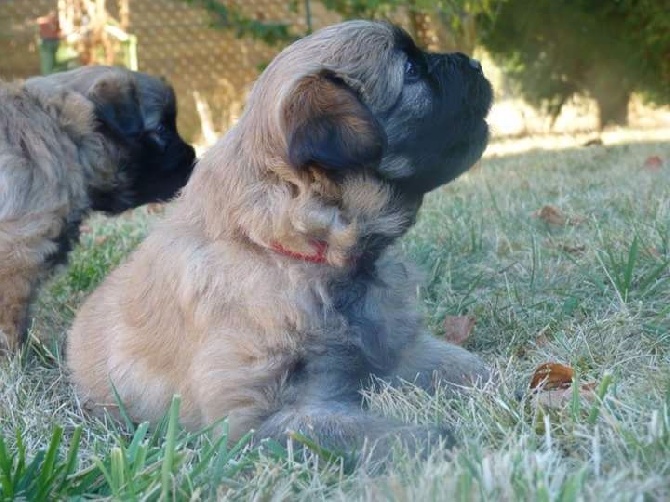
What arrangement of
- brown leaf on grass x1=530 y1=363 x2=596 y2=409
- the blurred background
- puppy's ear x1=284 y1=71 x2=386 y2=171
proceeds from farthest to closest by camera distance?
1. the blurred background
2. puppy's ear x1=284 y1=71 x2=386 y2=171
3. brown leaf on grass x1=530 y1=363 x2=596 y2=409

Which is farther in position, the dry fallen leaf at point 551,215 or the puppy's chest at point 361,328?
the dry fallen leaf at point 551,215

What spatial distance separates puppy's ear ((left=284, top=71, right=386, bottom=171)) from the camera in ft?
8.73

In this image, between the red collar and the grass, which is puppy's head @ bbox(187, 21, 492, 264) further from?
the grass

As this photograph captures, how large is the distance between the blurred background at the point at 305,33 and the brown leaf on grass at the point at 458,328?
21.1ft

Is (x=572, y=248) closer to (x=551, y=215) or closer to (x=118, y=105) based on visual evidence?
(x=551, y=215)

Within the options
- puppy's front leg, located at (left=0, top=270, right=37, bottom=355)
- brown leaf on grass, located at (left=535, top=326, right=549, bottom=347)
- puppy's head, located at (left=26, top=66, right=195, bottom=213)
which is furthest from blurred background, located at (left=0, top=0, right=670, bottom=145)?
brown leaf on grass, located at (left=535, top=326, right=549, bottom=347)

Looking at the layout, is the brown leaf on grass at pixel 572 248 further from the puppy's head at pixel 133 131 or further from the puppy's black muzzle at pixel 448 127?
the puppy's head at pixel 133 131

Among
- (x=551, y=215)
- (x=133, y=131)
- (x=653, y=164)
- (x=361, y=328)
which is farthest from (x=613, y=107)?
(x=361, y=328)

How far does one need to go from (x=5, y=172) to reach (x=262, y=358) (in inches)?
74.3

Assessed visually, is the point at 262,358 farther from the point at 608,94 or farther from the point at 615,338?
the point at 608,94

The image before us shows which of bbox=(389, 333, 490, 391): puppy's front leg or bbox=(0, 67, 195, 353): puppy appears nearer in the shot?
bbox=(389, 333, 490, 391): puppy's front leg

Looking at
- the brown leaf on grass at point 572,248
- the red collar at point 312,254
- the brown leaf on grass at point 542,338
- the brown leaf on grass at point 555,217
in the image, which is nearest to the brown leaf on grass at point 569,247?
the brown leaf on grass at point 572,248

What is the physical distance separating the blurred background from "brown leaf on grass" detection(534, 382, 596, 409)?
24.7ft

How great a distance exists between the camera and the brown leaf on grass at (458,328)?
366cm
